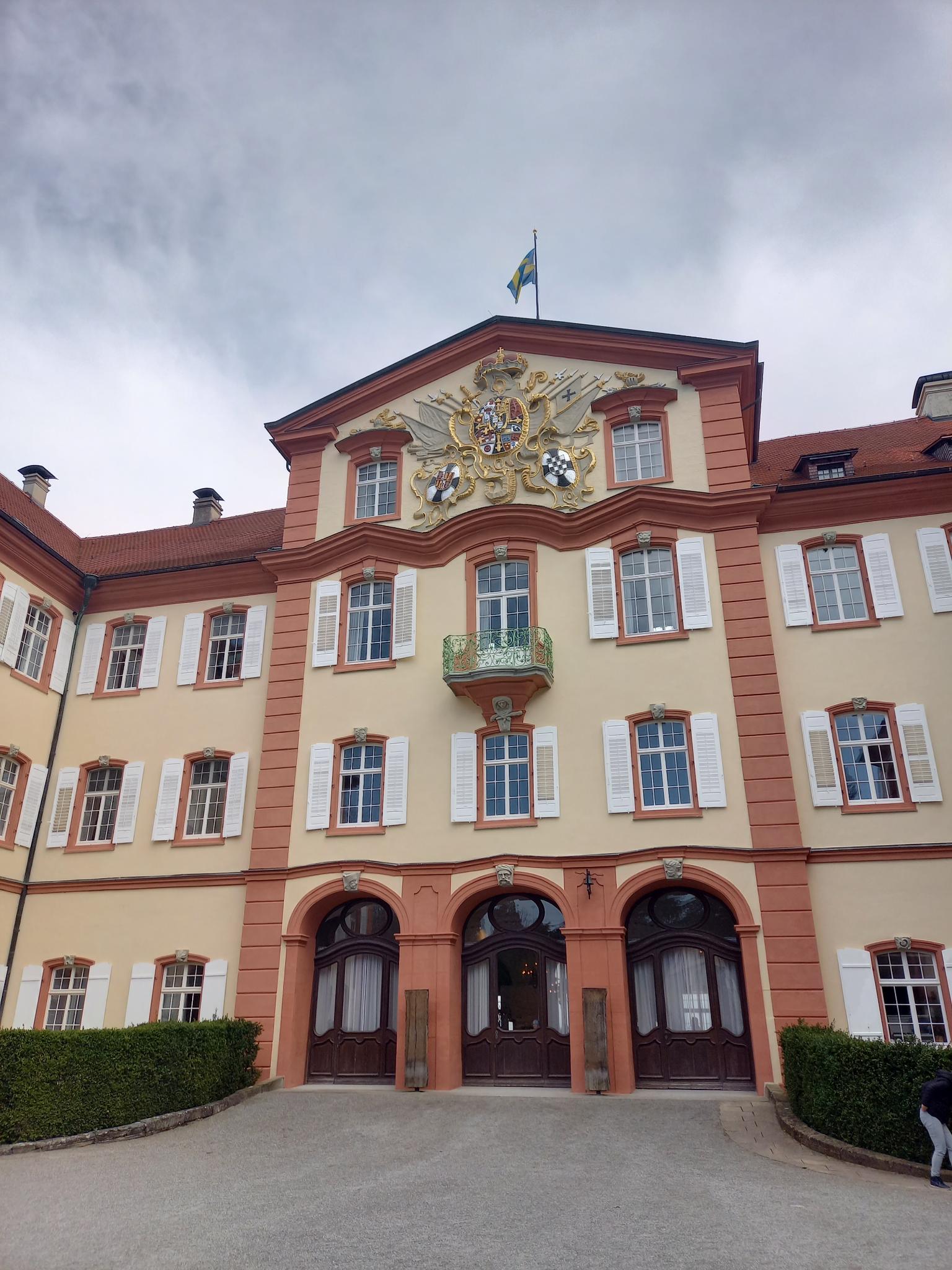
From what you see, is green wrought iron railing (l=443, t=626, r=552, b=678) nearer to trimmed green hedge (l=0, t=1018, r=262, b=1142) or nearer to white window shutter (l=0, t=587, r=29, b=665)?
trimmed green hedge (l=0, t=1018, r=262, b=1142)

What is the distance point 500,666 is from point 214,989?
328 inches

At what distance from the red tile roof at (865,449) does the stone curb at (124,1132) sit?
1544 cm

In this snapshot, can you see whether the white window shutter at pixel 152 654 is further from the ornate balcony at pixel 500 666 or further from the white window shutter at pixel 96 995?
the ornate balcony at pixel 500 666

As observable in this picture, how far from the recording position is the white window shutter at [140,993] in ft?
65.1

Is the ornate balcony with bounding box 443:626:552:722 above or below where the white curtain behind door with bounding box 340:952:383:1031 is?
above

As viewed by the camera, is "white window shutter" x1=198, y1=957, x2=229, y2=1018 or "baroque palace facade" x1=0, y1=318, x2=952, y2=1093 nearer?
"baroque palace facade" x1=0, y1=318, x2=952, y2=1093

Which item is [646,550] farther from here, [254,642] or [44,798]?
[44,798]

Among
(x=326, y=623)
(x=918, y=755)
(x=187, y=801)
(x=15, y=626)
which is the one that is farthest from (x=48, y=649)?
(x=918, y=755)

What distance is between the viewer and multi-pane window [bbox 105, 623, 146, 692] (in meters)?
23.6

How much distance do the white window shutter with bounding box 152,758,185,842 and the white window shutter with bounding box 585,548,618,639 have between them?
9.32 meters

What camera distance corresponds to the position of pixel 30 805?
22.1m

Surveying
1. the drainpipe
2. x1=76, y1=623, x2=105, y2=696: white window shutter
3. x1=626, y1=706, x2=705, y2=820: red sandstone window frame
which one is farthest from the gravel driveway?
x1=76, y1=623, x2=105, y2=696: white window shutter

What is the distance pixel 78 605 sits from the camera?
24.3 metres

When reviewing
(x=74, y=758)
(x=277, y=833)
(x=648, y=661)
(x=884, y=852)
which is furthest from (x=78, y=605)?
(x=884, y=852)
